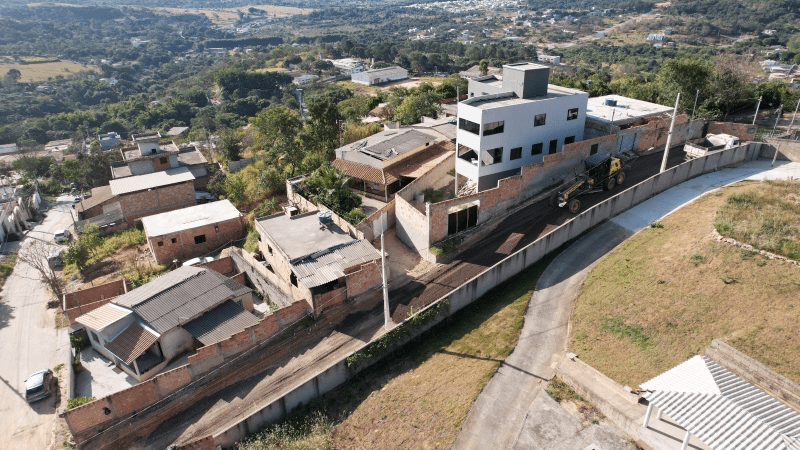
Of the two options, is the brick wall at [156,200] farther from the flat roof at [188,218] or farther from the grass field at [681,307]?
the grass field at [681,307]

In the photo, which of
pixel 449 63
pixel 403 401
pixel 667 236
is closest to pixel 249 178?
pixel 403 401

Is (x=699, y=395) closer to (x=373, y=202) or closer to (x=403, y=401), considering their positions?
(x=403, y=401)

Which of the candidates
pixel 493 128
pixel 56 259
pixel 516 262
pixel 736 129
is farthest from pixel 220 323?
pixel 736 129

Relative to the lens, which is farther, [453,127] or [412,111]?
[412,111]

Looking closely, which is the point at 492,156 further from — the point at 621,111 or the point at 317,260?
the point at 621,111

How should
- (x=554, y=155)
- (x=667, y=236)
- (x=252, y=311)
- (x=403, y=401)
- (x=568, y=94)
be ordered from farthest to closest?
1. (x=568, y=94)
2. (x=554, y=155)
3. (x=252, y=311)
4. (x=667, y=236)
5. (x=403, y=401)

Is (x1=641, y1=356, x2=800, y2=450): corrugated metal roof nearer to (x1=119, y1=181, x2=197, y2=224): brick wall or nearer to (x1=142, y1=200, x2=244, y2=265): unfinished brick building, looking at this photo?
(x1=142, y1=200, x2=244, y2=265): unfinished brick building

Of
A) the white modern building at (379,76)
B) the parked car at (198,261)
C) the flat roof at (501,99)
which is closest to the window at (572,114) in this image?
the flat roof at (501,99)

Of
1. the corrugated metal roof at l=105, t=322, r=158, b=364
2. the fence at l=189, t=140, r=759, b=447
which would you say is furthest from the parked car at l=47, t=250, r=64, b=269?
the fence at l=189, t=140, r=759, b=447
